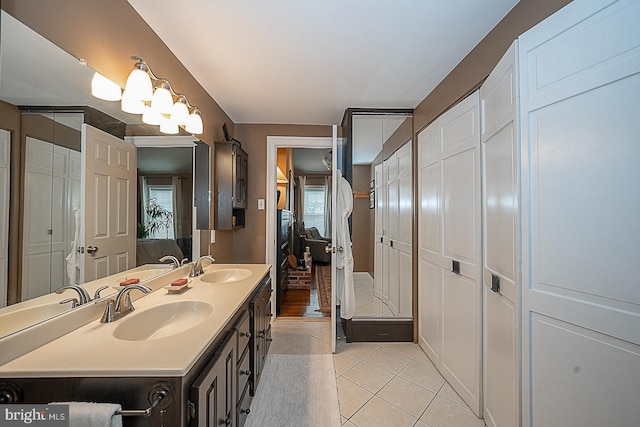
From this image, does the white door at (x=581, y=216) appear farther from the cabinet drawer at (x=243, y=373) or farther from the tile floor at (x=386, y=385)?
the cabinet drawer at (x=243, y=373)

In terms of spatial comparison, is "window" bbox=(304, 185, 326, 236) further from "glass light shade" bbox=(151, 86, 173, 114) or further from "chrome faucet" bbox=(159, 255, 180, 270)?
"glass light shade" bbox=(151, 86, 173, 114)

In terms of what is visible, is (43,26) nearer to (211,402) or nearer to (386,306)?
(211,402)

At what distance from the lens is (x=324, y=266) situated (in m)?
6.06

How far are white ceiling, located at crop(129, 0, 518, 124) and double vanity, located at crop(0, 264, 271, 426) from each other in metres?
1.46

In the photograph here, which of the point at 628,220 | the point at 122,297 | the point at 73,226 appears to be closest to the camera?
the point at 628,220

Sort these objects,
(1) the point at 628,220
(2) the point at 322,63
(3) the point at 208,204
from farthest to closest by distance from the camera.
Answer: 1. (3) the point at 208,204
2. (2) the point at 322,63
3. (1) the point at 628,220

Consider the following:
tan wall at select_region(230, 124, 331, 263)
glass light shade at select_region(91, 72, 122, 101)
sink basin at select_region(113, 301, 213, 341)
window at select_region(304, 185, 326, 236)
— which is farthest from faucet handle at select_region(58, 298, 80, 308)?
window at select_region(304, 185, 326, 236)

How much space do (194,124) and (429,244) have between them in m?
2.15

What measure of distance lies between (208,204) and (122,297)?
1284 mm

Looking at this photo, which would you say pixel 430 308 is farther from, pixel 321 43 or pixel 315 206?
pixel 315 206

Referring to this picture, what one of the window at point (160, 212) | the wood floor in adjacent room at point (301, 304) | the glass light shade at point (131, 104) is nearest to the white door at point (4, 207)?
the glass light shade at point (131, 104)

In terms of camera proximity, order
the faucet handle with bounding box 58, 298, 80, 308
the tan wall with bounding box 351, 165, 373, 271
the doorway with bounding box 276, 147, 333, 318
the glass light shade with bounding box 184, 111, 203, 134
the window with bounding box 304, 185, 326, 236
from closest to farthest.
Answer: the faucet handle with bounding box 58, 298, 80, 308 → the glass light shade with bounding box 184, 111, 203, 134 → the tan wall with bounding box 351, 165, 373, 271 → the doorway with bounding box 276, 147, 333, 318 → the window with bounding box 304, 185, 326, 236

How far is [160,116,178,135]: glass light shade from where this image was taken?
1.68 m

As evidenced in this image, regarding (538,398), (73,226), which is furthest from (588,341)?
(73,226)
